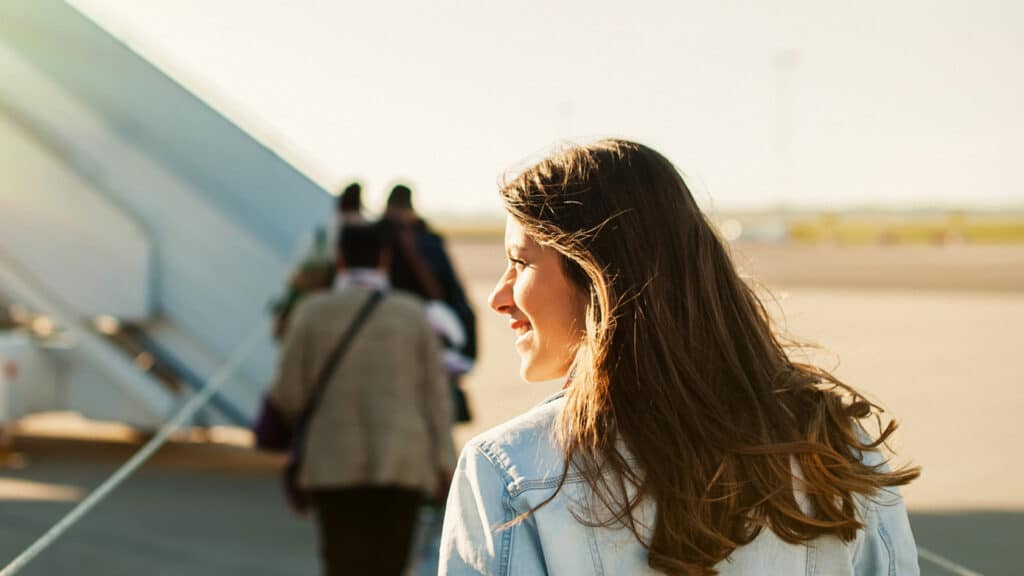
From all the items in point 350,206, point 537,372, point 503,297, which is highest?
point 503,297

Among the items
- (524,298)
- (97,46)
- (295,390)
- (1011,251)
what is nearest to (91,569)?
(295,390)

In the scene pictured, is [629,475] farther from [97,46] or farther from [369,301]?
[97,46]

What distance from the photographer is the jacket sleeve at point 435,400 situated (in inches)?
160

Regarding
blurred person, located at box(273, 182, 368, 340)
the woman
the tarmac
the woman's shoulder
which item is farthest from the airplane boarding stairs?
the woman's shoulder

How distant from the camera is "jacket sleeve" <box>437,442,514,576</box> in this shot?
1.32 metres

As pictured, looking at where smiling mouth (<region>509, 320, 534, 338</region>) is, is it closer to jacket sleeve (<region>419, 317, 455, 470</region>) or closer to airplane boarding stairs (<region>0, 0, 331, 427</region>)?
jacket sleeve (<region>419, 317, 455, 470</region>)

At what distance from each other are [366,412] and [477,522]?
2649 mm

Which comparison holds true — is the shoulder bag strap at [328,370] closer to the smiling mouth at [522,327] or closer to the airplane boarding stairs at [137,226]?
the smiling mouth at [522,327]

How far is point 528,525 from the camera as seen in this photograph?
1349 mm

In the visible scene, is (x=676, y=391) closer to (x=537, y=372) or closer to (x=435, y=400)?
(x=537, y=372)

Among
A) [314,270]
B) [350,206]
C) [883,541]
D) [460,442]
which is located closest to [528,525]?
[883,541]

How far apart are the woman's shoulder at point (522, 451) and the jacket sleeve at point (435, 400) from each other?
8.77 ft

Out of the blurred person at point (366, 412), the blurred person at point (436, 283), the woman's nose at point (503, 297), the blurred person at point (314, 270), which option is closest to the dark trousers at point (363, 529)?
the blurred person at point (366, 412)

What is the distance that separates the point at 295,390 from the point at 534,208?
2.59 m
